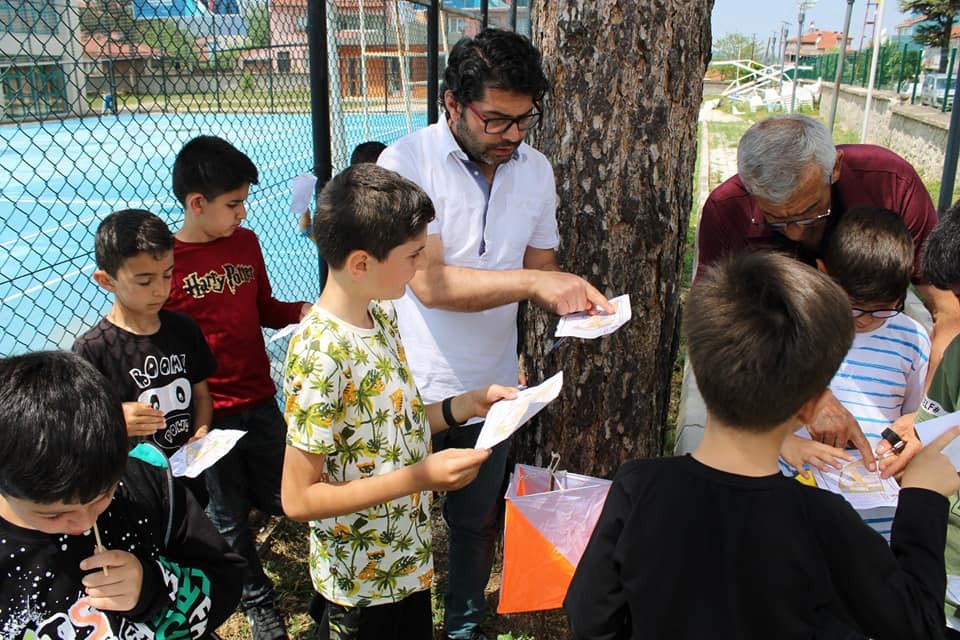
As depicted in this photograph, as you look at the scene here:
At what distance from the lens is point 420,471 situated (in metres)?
1.72

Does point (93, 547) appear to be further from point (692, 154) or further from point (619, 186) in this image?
point (692, 154)

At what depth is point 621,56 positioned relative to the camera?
2.63 metres

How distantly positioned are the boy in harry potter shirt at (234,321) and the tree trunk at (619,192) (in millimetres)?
1084

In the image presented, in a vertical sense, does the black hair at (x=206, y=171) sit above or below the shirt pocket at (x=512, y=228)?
above

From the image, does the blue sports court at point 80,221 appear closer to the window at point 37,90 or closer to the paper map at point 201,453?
the window at point 37,90

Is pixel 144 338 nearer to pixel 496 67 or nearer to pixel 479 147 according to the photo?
pixel 479 147

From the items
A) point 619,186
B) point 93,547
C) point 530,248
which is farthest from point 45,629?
point 619,186

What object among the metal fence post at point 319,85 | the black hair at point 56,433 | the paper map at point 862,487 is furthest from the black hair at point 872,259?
the black hair at point 56,433

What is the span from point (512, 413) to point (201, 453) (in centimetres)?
92

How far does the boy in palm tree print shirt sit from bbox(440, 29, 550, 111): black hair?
0.52 metres

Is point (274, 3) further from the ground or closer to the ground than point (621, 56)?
further from the ground

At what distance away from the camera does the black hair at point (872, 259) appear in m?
2.11

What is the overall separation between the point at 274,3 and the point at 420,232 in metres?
3.68

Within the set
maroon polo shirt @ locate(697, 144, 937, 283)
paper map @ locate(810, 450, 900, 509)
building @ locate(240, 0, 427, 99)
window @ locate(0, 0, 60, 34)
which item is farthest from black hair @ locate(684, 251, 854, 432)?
building @ locate(240, 0, 427, 99)
